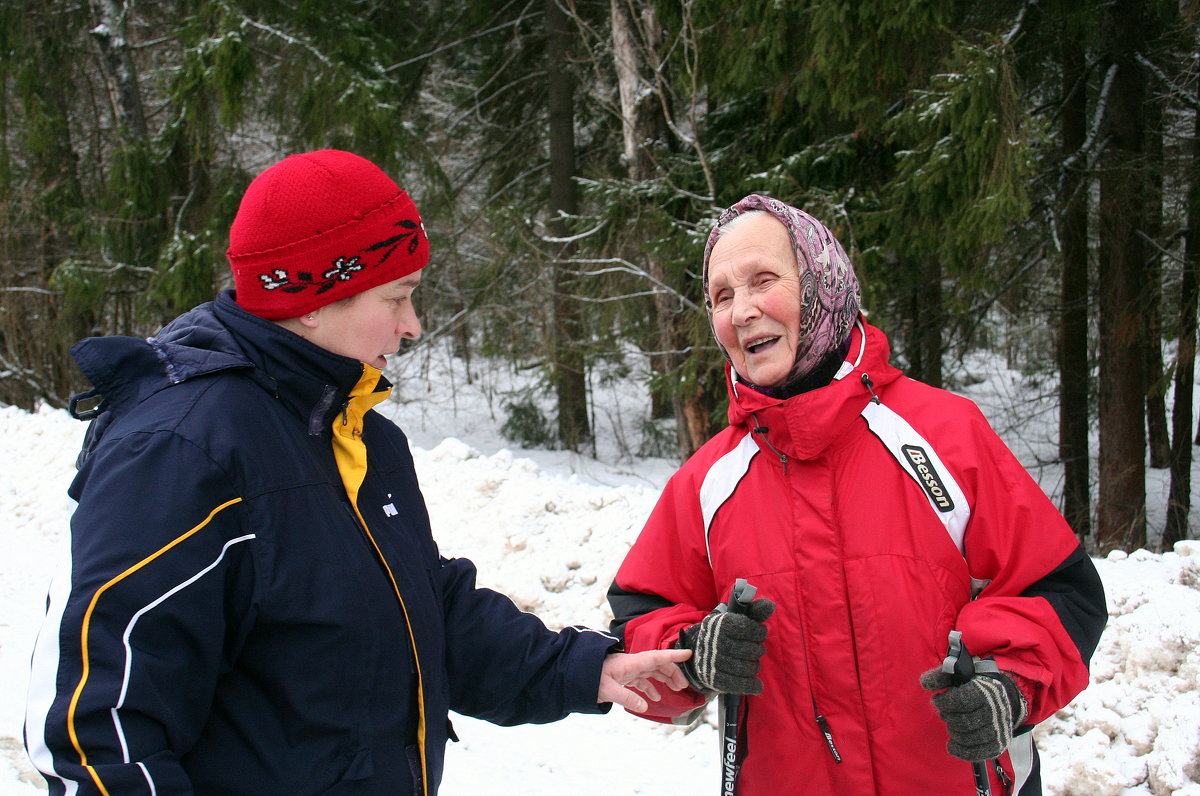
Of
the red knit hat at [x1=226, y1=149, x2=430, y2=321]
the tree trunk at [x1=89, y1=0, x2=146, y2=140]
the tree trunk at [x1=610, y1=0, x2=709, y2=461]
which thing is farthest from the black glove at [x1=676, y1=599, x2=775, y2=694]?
the tree trunk at [x1=89, y1=0, x2=146, y2=140]

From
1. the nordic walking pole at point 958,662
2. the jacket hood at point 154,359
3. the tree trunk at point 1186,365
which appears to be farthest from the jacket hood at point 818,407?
the tree trunk at point 1186,365

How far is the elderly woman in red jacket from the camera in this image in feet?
6.30

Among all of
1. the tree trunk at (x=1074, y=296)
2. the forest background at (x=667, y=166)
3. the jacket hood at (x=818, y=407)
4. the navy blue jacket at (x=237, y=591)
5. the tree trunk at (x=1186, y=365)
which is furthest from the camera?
the tree trunk at (x=1074, y=296)

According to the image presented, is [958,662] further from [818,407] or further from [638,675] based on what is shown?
[638,675]

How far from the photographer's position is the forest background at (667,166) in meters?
7.10

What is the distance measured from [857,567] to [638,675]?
1.99ft

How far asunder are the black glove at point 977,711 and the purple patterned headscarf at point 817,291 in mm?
798

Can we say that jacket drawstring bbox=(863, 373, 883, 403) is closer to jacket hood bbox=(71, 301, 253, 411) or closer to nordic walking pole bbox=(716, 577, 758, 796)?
nordic walking pole bbox=(716, 577, 758, 796)

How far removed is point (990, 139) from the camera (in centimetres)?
622

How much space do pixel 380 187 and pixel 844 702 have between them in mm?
1557

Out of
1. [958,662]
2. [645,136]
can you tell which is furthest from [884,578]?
[645,136]

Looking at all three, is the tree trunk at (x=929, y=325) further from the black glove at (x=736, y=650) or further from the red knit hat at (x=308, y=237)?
the red knit hat at (x=308, y=237)

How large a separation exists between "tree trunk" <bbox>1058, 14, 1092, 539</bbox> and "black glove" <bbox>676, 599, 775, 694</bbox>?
26.2 ft

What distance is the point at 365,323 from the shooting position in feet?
6.14
